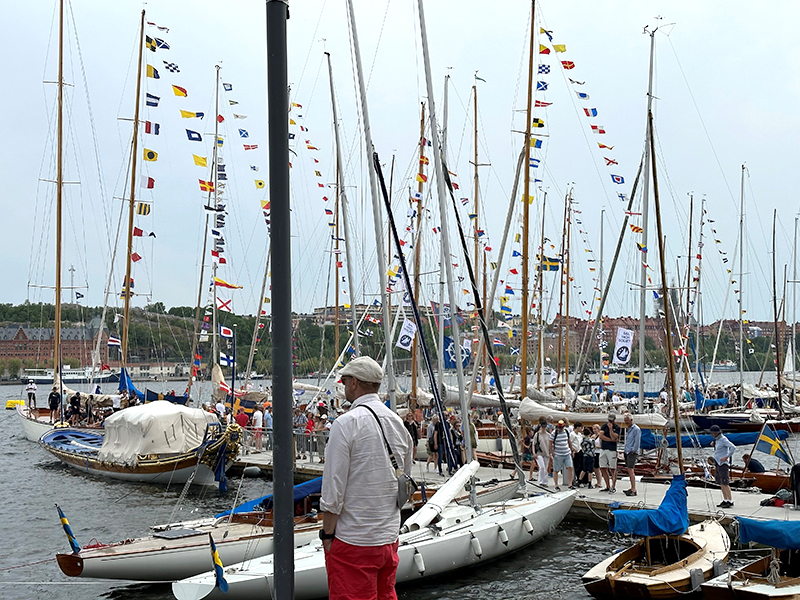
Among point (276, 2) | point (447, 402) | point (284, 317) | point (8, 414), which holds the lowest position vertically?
point (8, 414)

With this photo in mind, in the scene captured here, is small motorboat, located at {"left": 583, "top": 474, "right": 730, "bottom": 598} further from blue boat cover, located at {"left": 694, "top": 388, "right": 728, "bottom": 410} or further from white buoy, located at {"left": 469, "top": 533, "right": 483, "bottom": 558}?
blue boat cover, located at {"left": 694, "top": 388, "right": 728, "bottom": 410}

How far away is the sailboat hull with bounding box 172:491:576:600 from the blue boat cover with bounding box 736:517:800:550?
4655 mm

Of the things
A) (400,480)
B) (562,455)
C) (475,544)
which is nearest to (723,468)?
(562,455)

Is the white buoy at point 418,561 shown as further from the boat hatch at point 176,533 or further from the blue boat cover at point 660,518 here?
the boat hatch at point 176,533

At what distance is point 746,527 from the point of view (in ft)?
32.6

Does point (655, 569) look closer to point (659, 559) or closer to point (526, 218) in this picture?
point (659, 559)

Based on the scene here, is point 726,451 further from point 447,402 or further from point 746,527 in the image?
point 447,402

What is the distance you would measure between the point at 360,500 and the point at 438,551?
8.80m

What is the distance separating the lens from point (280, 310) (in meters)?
3.85

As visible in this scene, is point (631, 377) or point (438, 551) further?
point (631, 377)

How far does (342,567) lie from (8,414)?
71.0 metres

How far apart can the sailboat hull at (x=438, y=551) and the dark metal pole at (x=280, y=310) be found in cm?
671

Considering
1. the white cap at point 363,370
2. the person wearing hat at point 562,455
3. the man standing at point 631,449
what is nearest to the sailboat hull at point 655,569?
the man standing at point 631,449

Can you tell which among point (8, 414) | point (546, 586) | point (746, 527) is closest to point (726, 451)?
point (546, 586)
